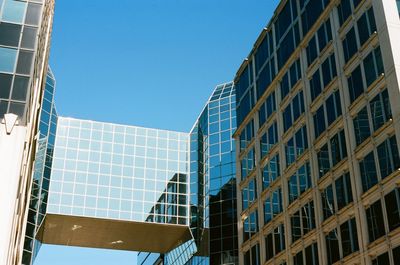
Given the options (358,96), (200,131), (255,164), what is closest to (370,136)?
(358,96)

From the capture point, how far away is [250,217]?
56750 millimetres

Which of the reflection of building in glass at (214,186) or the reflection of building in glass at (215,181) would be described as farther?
the reflection of building in glass at (214,186)

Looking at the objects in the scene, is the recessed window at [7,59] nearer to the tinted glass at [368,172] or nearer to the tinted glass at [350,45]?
the tinted glass at [350,45]

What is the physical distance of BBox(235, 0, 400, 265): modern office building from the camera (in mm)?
35656

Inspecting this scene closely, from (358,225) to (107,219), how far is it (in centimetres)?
4782

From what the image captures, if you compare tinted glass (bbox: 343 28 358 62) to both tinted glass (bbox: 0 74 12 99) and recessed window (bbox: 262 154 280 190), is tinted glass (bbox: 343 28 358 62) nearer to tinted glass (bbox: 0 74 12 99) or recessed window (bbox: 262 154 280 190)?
recessed window (bbox: 262 154 280 190)

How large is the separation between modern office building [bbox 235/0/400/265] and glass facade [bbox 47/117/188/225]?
2301 centimetres

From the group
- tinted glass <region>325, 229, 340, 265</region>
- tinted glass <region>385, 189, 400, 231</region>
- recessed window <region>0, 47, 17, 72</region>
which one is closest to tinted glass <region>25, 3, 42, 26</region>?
recessed window <region>0, 47, 17, 72</region>

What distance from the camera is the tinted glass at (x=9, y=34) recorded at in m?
41.7

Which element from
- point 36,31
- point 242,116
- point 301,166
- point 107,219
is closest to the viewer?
point 36,31

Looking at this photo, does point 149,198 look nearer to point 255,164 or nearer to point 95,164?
point 95,164

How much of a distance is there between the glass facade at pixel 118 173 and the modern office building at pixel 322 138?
906 inches

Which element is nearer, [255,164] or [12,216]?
[12,216]

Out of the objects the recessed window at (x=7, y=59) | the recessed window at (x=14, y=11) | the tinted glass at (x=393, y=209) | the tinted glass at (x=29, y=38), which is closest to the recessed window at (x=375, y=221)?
the tinted glass at (x=393, y=209)
